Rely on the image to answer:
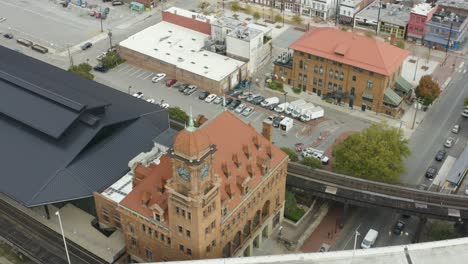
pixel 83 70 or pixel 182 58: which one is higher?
pixel 182 58

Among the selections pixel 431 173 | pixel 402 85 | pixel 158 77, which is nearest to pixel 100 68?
pixel 158 77

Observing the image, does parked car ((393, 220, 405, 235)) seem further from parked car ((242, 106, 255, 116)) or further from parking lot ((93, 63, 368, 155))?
parked car ((242, 106, 255, 116))

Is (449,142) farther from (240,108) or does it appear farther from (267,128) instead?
(267,128)

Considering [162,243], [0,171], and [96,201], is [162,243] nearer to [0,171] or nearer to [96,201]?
[96,201]

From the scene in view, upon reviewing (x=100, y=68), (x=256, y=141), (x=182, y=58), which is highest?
(x=256, y=141)

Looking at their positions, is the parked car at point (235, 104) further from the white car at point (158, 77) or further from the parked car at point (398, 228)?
the parked car at point (398, 228)

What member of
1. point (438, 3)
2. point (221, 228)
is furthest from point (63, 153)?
point (438, 3)

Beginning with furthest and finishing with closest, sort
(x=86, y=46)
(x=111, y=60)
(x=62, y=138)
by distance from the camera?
(x=86, y=46) < (x=111, y=60) < (x=62, y=138)

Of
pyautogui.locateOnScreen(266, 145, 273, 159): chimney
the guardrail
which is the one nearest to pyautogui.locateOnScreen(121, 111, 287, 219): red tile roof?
pyautogui.locateOnScreen(266, 145, 273, 159): chimney
